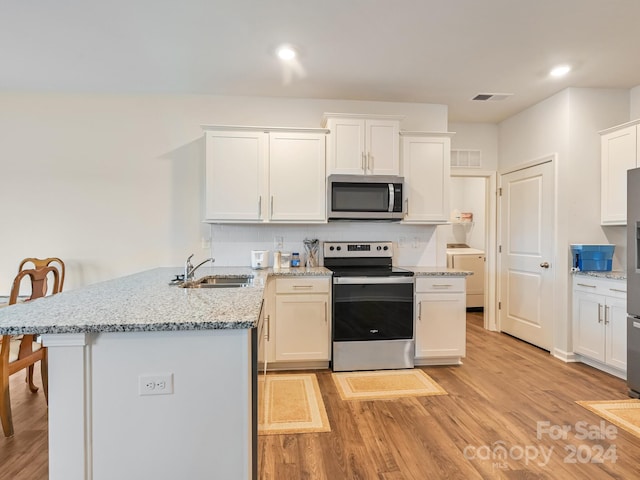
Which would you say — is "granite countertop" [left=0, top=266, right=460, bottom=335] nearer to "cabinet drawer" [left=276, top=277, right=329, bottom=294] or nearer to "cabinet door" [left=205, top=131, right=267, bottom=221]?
"cabinet drawer" [left=276, top=277, right=329, bottom=294]

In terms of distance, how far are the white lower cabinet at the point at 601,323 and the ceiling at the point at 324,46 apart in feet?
6.20

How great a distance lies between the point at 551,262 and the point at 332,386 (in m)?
2.58

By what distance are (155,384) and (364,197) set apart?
246cm

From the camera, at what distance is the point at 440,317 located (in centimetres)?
320

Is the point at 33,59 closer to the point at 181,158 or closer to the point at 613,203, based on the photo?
the point at 181,158

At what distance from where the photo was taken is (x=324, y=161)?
3.32 meters

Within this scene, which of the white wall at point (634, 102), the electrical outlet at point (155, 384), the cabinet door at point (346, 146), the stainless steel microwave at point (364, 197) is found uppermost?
the white wall at point (634, 102)

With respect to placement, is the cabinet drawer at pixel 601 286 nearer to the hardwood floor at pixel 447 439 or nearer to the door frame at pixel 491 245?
the hardwood floor at pixel 447 439

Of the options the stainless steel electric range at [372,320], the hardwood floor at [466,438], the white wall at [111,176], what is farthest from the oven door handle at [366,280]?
the hardwood floor at [466,438]

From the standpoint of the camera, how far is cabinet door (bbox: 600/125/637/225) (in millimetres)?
3028

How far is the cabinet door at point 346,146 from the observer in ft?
10.7

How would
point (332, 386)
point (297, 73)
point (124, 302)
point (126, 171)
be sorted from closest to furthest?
point (124, 302)
point (332, 386)
point (297, 73)
point (126, 171)

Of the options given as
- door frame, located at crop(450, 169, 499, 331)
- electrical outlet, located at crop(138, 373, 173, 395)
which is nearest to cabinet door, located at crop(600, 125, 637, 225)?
door frame, located at crop(450, 169, 499, 331)

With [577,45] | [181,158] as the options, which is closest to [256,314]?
[181,158]
